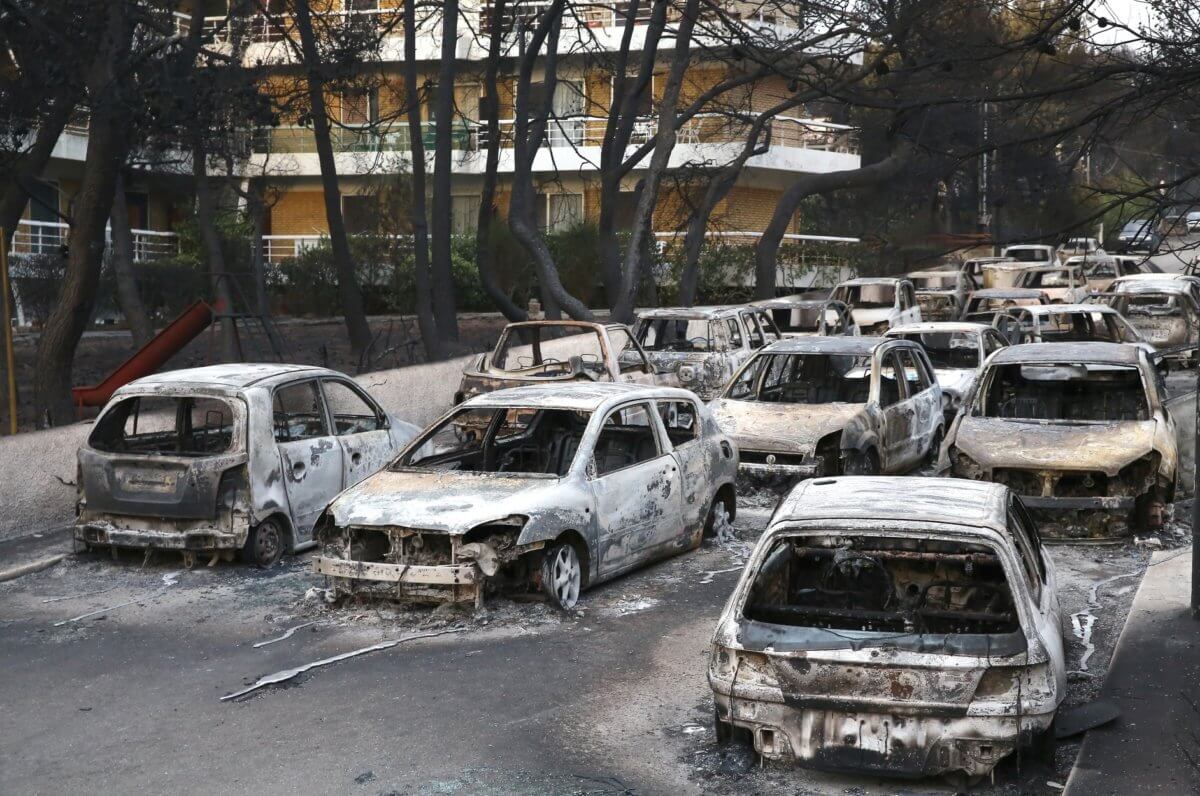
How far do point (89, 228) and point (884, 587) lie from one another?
1337 centimetres

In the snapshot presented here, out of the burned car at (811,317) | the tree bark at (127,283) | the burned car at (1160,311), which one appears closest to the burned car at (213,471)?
the burned car at (811,317)

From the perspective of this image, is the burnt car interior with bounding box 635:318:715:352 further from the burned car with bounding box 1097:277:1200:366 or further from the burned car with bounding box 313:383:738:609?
the burned car with bounding box 1097:277:1200:366

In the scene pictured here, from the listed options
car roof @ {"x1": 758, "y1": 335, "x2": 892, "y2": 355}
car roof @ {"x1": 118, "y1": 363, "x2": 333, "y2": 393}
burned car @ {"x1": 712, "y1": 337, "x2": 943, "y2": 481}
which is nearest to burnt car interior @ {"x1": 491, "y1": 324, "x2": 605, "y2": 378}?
burned car @ {"x1": 712, "y1": 337, "x2": 943, "y2": 481}

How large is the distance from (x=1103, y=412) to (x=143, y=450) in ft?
28.1

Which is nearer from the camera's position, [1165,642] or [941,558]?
[941,558]

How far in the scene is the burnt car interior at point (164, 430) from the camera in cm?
1135

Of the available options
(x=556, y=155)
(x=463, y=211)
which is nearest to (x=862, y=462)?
(x=556, y=155)

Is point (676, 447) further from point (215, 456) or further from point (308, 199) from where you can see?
point (308, 199)

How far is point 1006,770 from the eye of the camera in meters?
6.43

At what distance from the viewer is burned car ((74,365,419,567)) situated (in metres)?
10.9

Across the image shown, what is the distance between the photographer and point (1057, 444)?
11820mm

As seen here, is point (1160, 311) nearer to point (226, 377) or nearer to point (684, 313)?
point (684, 313)

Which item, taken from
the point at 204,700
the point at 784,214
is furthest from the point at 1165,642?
the point at 784,214

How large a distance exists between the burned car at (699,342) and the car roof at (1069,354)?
6.09m
